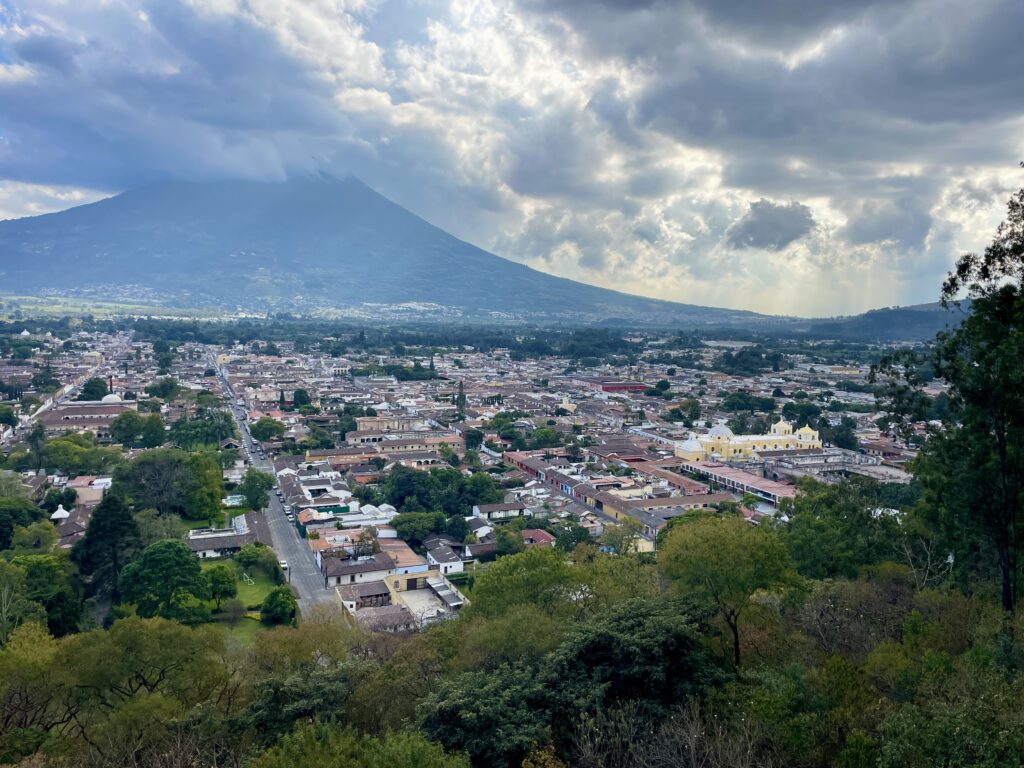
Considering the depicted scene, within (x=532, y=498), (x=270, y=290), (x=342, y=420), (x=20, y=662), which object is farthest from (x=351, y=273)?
(x=20, y=662)

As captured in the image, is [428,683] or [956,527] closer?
[428,683]

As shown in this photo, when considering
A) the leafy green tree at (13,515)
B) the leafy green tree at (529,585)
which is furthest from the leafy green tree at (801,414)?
the leafy green tree at (13,515)

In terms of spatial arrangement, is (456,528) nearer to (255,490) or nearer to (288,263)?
(255,490)

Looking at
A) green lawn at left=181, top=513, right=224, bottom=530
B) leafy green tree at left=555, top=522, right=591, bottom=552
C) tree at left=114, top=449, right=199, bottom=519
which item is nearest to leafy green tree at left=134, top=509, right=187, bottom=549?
green lawn at left=181, top=513, right=224, bottom=530

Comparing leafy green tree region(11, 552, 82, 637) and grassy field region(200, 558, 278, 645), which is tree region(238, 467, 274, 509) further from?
leafy green tree region(11, 552, 82, 637)

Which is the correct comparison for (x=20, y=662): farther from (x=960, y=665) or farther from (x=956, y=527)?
(x=956, y=527)

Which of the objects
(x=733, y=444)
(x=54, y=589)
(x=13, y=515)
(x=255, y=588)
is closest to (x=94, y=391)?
(x=13, y=515)
